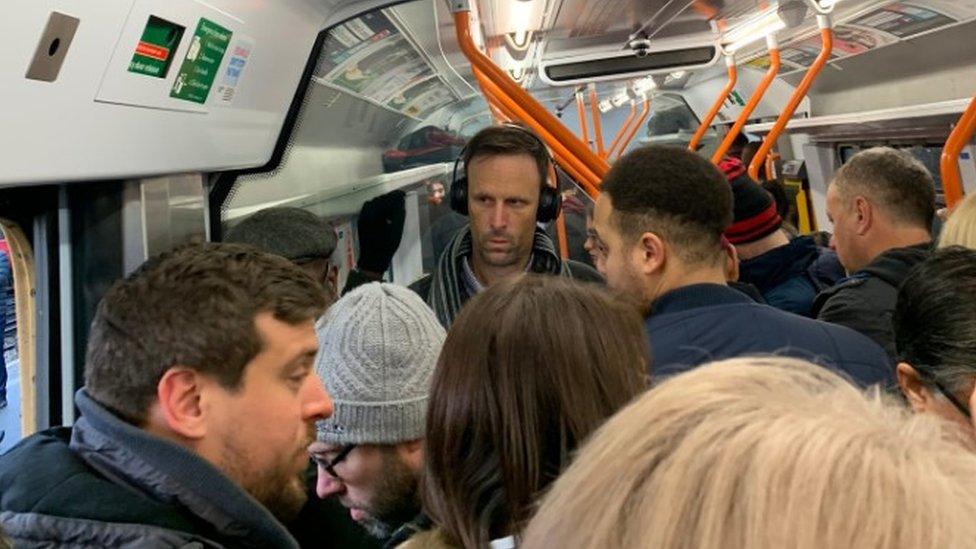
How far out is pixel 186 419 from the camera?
4.03 ft

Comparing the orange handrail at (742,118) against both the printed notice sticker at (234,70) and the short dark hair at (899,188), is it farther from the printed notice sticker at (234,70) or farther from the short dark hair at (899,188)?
the printed notice sticker at (234,70)

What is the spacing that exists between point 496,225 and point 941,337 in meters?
1.32

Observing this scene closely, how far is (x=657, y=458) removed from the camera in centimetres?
59

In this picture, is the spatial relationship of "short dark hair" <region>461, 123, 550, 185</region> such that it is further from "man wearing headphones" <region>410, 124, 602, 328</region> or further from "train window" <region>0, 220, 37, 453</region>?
"train window" <region>0, 220, 37, 453</region>

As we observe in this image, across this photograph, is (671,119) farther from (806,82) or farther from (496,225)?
(496,225)

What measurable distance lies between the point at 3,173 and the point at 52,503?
0.67 meters

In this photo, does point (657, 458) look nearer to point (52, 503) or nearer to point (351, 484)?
→ point (52, 503)

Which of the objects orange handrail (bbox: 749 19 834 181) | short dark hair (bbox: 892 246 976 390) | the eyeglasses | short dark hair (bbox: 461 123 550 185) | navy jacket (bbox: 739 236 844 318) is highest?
orange handrail (bbox: 749 19 834 181)

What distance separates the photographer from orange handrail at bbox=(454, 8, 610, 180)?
9.29 ft

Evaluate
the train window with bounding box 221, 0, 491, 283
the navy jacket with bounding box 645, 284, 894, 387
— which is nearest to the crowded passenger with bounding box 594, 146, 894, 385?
the navy jacket with bounding box 645, 284, 894, 387

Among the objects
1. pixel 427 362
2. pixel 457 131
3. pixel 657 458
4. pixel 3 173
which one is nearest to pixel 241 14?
pixel 3 173

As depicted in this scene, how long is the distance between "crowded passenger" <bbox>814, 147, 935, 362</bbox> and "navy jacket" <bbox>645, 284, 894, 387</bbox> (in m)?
0.59

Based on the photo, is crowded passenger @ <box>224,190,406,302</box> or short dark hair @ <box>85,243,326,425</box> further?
crowded passenger @ <box>224,190,406,302</box>

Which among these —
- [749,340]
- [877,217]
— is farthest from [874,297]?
[749,340]
